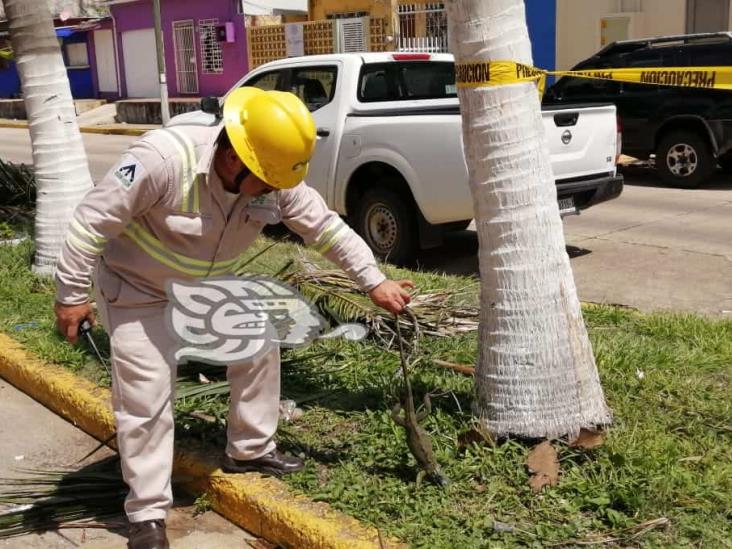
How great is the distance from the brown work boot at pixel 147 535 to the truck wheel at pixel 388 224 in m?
4.79

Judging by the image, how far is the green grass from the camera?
3074 millimetres

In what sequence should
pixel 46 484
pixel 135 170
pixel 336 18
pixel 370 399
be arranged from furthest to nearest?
pixel 336 18, pixel 370 399, pixel 46 484, pixel 135 170

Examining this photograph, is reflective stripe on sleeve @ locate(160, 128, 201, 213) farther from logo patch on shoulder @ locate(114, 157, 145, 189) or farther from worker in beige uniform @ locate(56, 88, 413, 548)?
logo patch on shoulder @ locate(114, 157, 145, 189)

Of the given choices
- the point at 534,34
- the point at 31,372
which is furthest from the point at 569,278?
the point at 534,34

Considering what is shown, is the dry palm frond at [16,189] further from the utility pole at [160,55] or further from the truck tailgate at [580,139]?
the utility pole at [160,55]

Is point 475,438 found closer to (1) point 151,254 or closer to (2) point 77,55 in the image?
(1) point 151,254

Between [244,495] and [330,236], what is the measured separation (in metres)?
1.09

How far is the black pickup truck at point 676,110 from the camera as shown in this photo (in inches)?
453

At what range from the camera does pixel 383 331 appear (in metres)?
4.93

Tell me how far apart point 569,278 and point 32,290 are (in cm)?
445

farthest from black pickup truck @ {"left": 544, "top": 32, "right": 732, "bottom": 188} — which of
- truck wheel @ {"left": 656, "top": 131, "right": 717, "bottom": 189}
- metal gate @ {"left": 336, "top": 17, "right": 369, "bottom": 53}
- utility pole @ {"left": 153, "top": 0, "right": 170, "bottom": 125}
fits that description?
utility pole @ {"left": 153, "top": 0, "right": 170, "bottom": 125}

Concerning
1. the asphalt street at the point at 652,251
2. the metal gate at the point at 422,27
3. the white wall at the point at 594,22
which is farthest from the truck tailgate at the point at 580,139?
the metal gate at the point at 422,27

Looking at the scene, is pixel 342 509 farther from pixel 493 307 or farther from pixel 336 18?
pixel 336 18

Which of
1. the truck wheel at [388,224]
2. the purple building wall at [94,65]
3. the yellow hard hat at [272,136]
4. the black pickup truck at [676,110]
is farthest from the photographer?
the purple building wall at [94,65]
